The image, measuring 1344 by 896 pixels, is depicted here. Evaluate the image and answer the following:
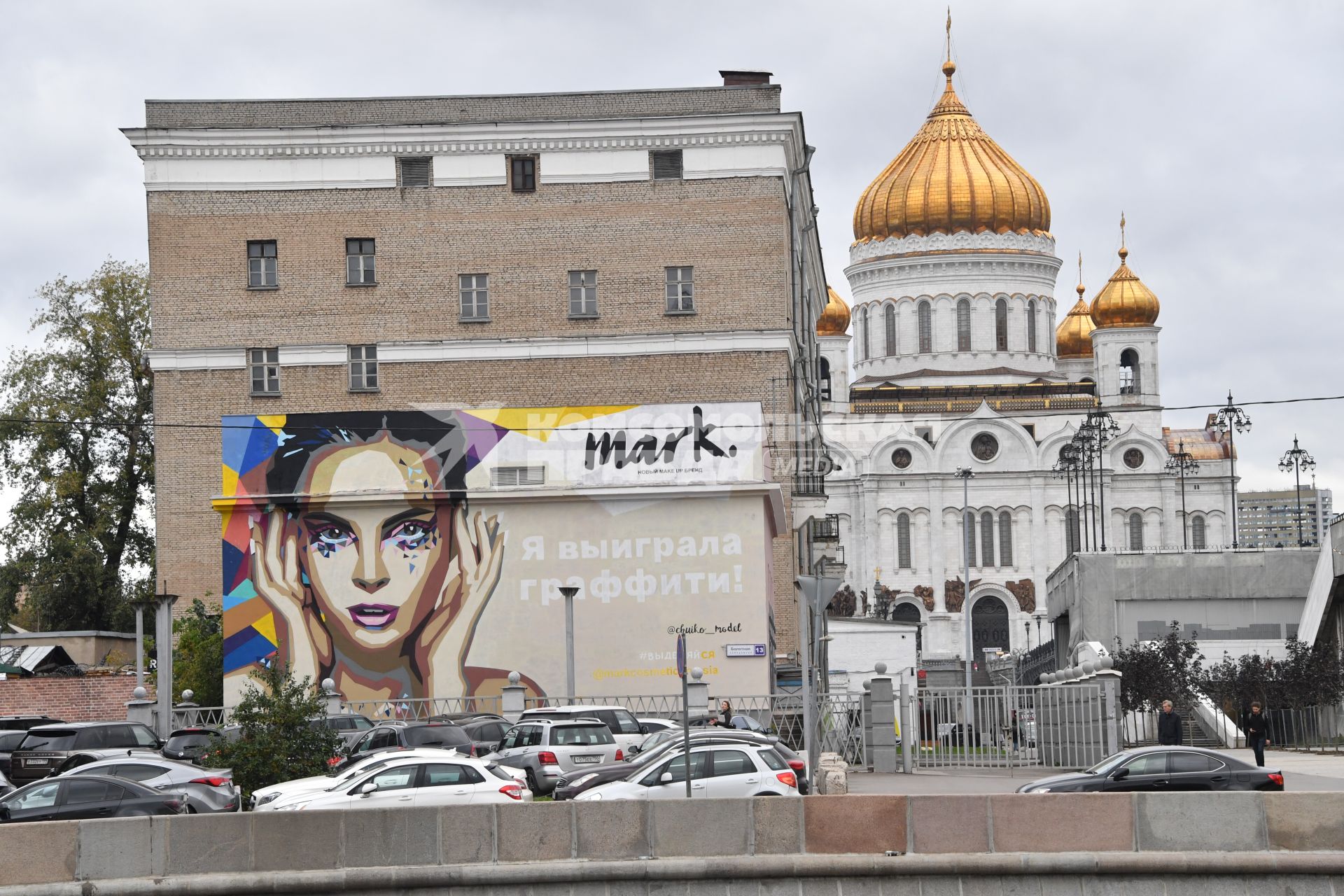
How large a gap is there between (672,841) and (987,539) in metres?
97.6

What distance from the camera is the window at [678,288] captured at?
5397 centimetres

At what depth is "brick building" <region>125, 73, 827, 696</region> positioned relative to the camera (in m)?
53.7

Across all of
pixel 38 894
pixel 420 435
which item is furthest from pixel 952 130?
pixel 38 894

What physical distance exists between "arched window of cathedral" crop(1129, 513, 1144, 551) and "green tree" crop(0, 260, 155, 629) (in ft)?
227

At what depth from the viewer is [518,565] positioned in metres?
41.0

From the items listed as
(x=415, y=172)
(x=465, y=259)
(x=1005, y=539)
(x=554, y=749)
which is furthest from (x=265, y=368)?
(x=1005, y=539)

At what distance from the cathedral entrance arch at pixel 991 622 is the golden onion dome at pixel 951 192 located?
25039mm

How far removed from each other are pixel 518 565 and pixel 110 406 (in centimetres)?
2593

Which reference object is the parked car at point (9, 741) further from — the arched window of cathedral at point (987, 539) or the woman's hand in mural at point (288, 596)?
the arched window of cathedral at point (987, 539)

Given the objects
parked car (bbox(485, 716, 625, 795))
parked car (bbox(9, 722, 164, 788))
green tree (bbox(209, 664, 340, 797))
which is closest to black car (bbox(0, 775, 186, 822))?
green tree (bbox(209, 664, 340, 797))

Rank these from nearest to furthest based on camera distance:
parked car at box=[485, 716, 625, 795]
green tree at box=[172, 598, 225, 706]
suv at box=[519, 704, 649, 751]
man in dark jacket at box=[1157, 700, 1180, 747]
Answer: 1. parked car at box=[485, 716, 625, 795]
2. man in dark jacket at box=[1157, 700, 1180, 747]
3. suv at box=[519, 704, 649, 751]
4. green tree at box=[172, 598, 225, 706]

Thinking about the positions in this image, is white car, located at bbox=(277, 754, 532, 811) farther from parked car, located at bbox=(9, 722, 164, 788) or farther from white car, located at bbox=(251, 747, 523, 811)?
parked car, located at bbox=(9, 722, 164, 788)

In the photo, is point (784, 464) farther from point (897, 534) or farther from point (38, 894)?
point (897, 534)

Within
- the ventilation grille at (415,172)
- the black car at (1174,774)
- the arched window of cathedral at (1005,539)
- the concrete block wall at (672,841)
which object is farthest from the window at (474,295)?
the arched window of cathedral at (1005,539)
